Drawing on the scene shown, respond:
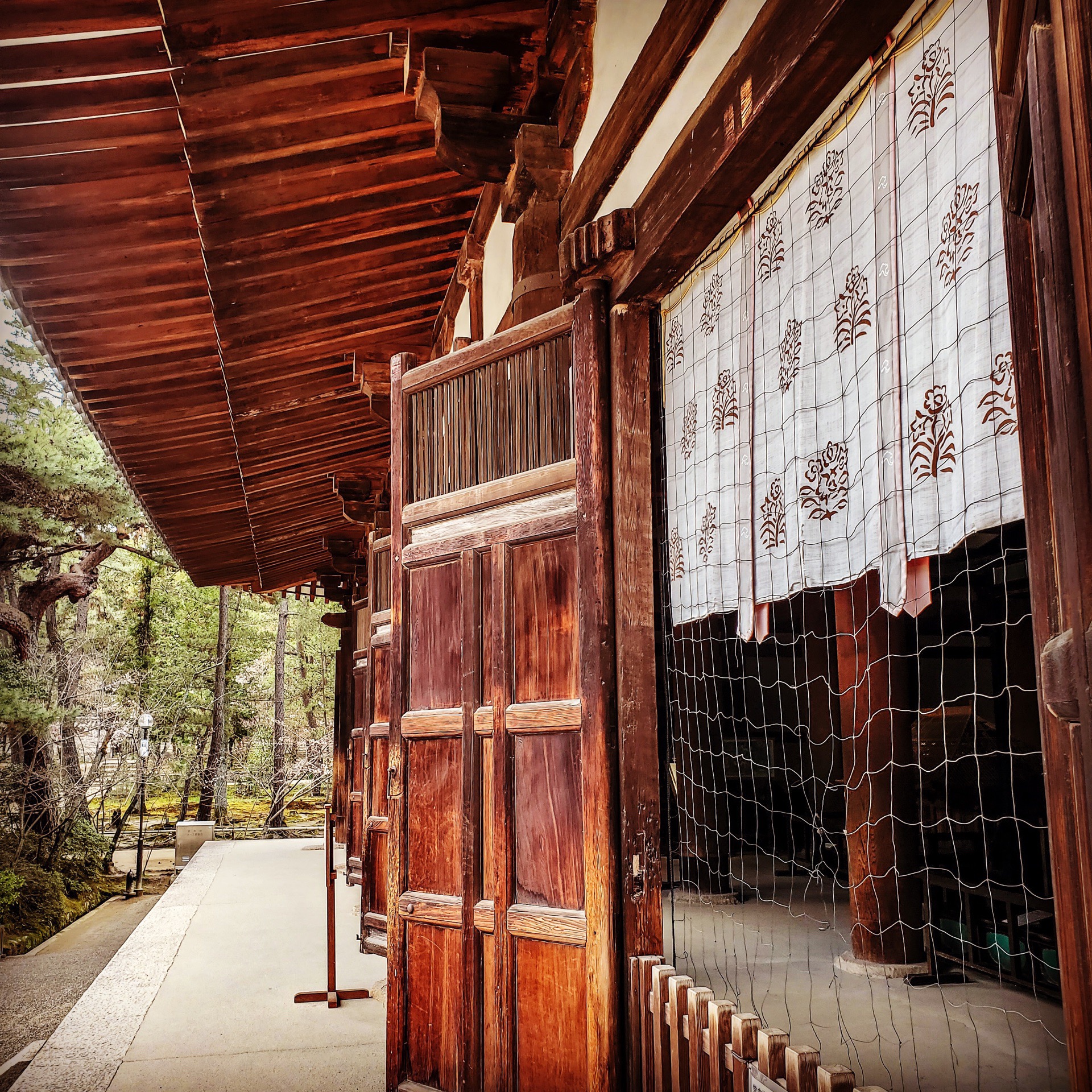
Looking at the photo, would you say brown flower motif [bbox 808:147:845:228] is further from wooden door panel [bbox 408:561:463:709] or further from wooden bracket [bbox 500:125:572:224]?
wooden door panel [bbox 408:561:463:709]

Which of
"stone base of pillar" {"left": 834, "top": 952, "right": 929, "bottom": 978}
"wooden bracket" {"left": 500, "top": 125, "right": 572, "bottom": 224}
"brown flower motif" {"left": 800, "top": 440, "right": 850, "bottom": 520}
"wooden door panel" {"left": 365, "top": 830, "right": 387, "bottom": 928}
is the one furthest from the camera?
"wooden door panel" {"left": 365, "top": 830, "right": 387, "bottom": 928}

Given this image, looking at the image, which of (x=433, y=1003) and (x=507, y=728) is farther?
(x=433, y=1003)

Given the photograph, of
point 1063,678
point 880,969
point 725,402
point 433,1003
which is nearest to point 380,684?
point 433,1003

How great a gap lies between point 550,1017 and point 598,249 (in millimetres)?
2621

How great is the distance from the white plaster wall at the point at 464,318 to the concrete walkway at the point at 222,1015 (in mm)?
4163

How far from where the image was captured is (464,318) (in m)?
5.94

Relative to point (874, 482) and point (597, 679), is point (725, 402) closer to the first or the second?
point (874, 482)

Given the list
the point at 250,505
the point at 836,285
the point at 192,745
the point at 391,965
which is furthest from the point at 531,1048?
the point at 192,745

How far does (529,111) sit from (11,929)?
1241cm

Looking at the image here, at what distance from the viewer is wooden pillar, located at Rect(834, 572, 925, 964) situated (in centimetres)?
501

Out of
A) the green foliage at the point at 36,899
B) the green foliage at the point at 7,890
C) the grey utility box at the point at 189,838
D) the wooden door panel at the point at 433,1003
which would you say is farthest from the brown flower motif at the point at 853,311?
the grey utility box at the point at 189,838

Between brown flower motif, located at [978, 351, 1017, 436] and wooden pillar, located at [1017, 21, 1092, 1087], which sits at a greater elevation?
brown flower motif, located at [978, 351, 1017, 436]

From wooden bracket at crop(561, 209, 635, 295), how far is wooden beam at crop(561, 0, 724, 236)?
0.25 m

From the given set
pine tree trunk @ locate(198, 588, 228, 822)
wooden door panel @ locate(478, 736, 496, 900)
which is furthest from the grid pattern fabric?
pine tree trunk @ locate(198, 588, 228, 822)
